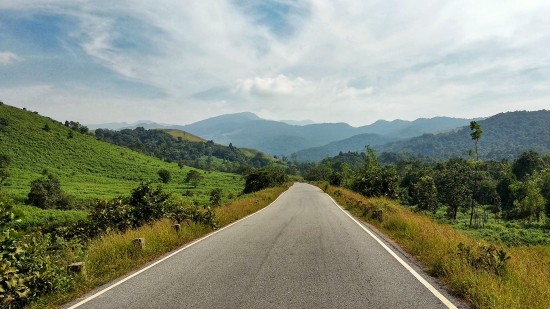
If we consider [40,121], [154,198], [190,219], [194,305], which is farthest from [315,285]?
[40,121]

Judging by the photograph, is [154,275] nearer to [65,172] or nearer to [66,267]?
[66,267]

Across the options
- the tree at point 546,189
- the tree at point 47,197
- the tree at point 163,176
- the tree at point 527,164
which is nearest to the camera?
the tree at point 47,197

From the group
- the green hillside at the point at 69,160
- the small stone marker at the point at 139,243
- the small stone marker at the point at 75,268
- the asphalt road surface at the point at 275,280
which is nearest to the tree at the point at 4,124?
the green hillside at the point at 69,160

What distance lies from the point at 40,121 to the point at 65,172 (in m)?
39.0

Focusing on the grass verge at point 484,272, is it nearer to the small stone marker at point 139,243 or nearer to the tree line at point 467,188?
the small stone marker at point 139,243

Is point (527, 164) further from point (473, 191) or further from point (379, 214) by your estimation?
point (379, 214)

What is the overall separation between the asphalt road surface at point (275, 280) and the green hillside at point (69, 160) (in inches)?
2858

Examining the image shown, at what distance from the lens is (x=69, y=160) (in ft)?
342

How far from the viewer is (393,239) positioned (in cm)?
1213

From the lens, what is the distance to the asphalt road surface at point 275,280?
224 inches

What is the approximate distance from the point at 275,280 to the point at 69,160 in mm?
115762

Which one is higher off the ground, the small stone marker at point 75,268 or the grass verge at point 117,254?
the small stone marker at point 75,268

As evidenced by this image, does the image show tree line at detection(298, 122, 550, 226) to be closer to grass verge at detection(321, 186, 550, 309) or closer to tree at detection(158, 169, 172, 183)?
grass verge at detection(321, 186, 550, 309)

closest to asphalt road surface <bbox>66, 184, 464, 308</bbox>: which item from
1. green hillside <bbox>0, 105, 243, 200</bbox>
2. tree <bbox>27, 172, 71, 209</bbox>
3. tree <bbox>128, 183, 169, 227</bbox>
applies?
tree <bbox>128, 183, 169, 227</bbox>
